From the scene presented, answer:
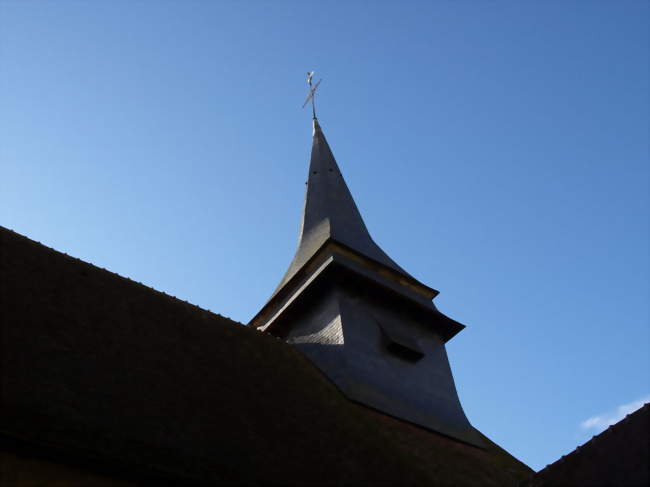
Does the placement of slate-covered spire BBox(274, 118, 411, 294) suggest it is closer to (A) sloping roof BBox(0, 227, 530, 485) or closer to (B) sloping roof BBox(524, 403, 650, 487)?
(A) sloping roof BBox(0, 227, 530, 485)

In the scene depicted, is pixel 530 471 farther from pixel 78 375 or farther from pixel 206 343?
pixel 78 375

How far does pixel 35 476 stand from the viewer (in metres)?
6.55

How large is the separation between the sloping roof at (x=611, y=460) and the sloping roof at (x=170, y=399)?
1.79 metres

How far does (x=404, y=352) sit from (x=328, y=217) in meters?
4.79

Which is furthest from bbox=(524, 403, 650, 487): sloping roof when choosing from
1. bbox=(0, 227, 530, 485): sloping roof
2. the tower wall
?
the tower wall

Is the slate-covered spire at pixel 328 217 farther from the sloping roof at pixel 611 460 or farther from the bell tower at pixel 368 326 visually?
the sloping roof at pixel 611 460

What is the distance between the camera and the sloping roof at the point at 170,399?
7.13 m

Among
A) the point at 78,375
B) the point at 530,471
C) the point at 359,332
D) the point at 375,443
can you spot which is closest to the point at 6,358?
the point at 78,375

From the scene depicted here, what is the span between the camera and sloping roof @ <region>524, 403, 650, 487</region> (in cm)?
858

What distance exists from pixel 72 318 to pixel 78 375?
1.54 m

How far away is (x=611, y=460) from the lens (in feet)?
29.5

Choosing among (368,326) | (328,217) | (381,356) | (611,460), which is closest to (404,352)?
(381,356)

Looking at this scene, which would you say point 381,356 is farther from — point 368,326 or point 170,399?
point 170,399

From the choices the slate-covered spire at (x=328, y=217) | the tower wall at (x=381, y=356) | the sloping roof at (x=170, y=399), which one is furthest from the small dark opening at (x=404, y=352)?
the slate-covered spire at (x=328, y=217)
